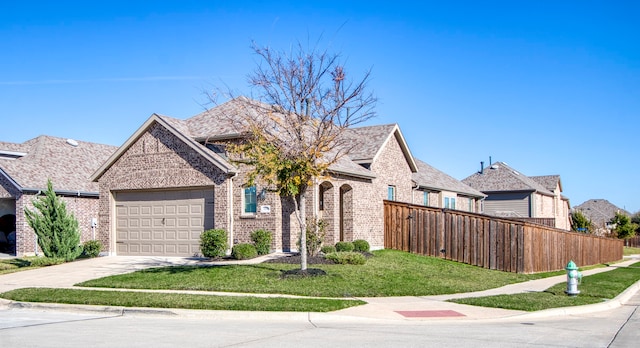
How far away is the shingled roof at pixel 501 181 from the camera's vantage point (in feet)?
166

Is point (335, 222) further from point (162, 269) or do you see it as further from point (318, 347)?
point (318, 347)

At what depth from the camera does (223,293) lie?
51.9ft

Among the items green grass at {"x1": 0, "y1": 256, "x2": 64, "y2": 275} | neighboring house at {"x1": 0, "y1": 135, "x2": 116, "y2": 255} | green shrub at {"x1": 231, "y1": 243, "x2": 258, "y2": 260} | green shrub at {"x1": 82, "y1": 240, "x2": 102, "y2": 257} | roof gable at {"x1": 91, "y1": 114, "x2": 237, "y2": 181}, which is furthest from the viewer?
neighboring house at {"x1": 0, "y1": 135, "x2": 116, "y2": 255}

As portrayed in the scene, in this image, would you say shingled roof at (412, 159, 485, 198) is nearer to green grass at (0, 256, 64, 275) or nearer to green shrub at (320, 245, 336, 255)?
green shrub at (320, 245, 336, 255)

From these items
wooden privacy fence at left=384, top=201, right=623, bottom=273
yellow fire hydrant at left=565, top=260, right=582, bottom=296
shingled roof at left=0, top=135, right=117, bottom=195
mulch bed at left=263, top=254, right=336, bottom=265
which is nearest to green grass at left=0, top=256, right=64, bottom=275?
shingled roof at left=0, top=135, right=117, bottom=195

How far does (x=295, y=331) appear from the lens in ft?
36.3

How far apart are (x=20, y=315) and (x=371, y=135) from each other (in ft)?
65.6

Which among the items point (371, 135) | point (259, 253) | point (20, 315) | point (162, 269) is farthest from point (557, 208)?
point (20, 315)

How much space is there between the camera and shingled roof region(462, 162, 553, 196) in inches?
1994

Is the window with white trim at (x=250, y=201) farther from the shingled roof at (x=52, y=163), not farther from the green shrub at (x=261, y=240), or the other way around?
the shingled roof at (x=52, y=163)

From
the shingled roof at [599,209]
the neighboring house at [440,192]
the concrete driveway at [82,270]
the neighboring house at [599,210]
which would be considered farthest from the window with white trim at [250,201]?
the shingled roof at [599,209]

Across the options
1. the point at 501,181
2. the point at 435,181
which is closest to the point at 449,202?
the point at 435,181

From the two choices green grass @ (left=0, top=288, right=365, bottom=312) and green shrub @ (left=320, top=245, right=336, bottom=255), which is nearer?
green grass @ (left=0, top=288, right=365, bottom=312)

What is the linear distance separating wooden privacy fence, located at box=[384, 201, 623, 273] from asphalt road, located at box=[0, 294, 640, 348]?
9892mm
